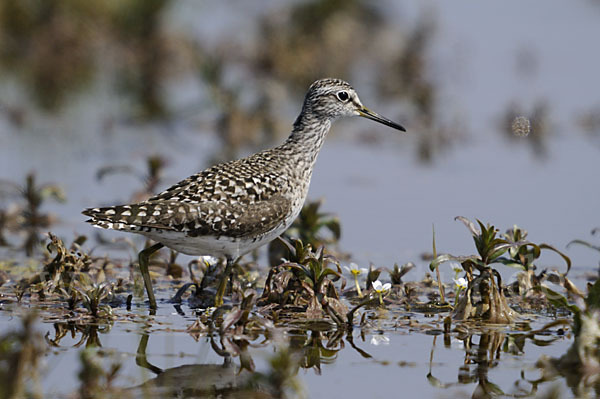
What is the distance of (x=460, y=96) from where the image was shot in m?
18.4

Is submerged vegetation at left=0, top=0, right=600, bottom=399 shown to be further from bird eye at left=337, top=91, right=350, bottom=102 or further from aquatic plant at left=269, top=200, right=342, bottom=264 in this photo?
bird eye at left=337, top=91, right=350, bottom=102

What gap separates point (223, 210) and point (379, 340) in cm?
182

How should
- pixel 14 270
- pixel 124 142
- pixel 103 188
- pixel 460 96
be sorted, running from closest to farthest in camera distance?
pixel 14 270
pixel 103 188
pixel 124 142
pixel 460 96

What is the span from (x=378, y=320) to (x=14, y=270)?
13.0 ft

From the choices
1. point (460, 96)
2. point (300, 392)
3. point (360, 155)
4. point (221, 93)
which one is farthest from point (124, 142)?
point (300, 392)

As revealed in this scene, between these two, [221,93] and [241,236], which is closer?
[241,236]

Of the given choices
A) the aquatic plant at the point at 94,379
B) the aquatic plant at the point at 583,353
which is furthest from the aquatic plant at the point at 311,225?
the aquatic plant at the point at 94,379

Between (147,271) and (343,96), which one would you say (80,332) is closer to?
(147,271)

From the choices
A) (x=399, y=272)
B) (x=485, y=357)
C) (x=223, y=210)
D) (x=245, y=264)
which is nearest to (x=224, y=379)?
(x=485, y=357)

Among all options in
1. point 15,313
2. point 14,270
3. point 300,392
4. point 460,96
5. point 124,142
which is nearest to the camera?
point 300,392

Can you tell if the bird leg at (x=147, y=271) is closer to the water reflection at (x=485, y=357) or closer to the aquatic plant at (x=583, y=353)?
the water reflection at (x=485, y=357)

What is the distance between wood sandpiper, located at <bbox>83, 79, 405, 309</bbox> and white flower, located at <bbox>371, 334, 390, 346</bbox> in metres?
1.53

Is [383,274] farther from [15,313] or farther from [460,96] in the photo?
[460,96]

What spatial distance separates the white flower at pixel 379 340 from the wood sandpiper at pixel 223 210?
1.53 meters
